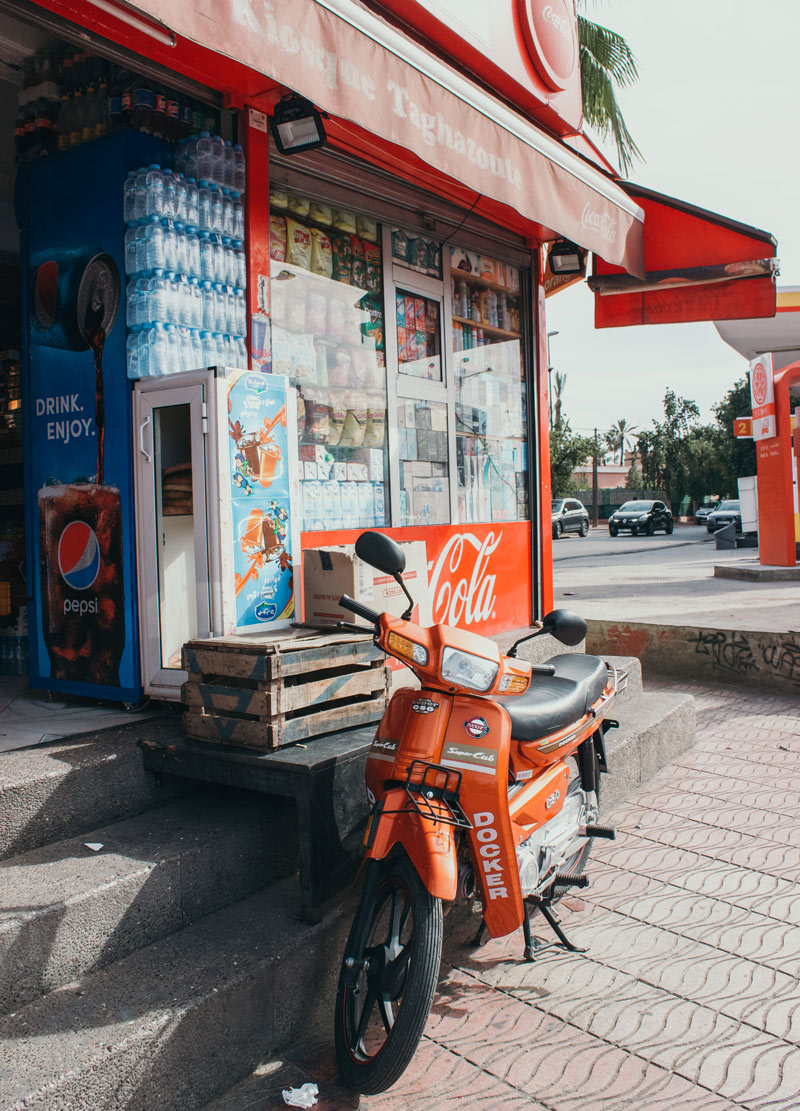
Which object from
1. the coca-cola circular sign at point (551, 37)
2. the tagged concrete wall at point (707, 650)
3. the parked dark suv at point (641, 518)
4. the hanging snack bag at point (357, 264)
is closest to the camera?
the hanging snack bag at point (357, 264)

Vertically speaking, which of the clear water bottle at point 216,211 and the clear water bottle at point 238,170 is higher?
the clear water bottle at point 238,170

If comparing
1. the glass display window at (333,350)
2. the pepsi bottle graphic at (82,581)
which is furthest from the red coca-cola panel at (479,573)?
the pepsi bottle graphic at (82,581)

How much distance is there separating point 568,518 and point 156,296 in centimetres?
3632

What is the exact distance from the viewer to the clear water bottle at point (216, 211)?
165 inches

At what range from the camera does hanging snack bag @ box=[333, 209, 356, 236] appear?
5.32m

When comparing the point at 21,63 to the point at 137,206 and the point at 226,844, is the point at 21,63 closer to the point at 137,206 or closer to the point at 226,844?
the point at 137,206

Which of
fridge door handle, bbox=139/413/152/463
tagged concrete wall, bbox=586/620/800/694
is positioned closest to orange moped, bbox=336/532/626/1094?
fridge door handle, bbox=139/413/152/463

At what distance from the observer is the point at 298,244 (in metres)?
5.05

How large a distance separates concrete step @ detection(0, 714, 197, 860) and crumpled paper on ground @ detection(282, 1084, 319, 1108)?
120 cm

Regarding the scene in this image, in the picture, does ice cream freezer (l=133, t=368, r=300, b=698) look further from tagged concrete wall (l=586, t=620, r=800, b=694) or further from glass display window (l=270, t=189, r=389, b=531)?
tagged concrete wall (l=586, t=620, r=800, b=694)

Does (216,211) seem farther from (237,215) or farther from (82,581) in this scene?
(82,581)

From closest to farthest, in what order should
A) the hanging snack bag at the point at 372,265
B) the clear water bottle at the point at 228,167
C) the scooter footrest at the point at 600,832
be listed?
the scooter footrest at the point at 600,832 → the clear water bottle at the point at 228,167 → the hanging snack bag at the point at 372,265

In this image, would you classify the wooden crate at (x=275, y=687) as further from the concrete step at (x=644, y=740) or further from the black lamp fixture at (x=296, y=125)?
the black lamp fixture at (x=296, y=125)

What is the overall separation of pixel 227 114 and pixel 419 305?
1955 millimetres
